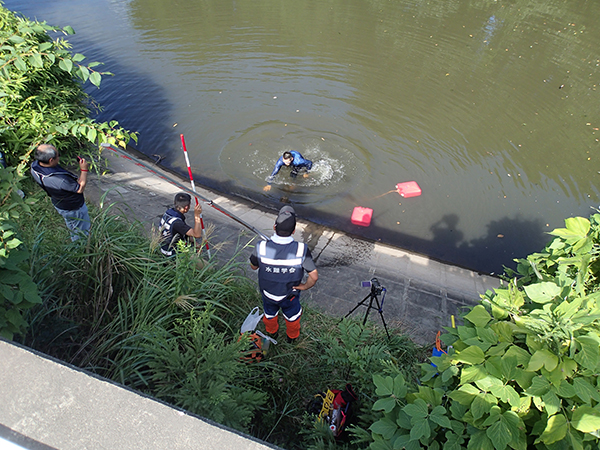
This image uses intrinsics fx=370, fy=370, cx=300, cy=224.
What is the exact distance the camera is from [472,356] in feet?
6.27

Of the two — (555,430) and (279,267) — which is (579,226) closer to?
(555,430)

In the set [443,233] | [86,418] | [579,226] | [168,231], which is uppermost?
[579,226]

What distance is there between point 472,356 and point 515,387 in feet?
0.94

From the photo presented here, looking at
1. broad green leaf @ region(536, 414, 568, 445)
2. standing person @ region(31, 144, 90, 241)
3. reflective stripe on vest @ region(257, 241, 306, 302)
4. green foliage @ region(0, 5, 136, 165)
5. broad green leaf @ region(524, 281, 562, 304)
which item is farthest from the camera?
green foliage @ region(0, 5, 136, 165)

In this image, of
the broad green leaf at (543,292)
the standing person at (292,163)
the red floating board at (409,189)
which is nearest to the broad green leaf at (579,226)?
the broad green leaf at (543,292)

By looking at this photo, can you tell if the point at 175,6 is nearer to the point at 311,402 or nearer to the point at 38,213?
the point at 38,213

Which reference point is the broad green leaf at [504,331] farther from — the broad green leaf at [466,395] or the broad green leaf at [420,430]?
the broad green leaf at [420,430]

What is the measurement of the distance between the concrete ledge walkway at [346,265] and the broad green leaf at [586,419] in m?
3.01

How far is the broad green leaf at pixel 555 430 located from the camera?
1.64 metres

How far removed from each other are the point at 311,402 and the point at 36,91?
7.06m

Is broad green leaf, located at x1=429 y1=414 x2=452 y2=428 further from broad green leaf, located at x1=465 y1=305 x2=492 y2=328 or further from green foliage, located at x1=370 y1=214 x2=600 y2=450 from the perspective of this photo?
broad green leaf, located at x1=465 y1=305 x2=492 y2=328

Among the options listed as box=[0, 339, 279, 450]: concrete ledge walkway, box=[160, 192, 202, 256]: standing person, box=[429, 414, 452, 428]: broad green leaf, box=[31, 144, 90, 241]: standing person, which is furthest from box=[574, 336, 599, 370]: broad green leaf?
box=[31, 144, 90, 241]: standing person

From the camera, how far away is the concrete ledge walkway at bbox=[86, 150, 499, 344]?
17.2 feet

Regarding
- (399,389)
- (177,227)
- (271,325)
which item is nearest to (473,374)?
(399,389)
